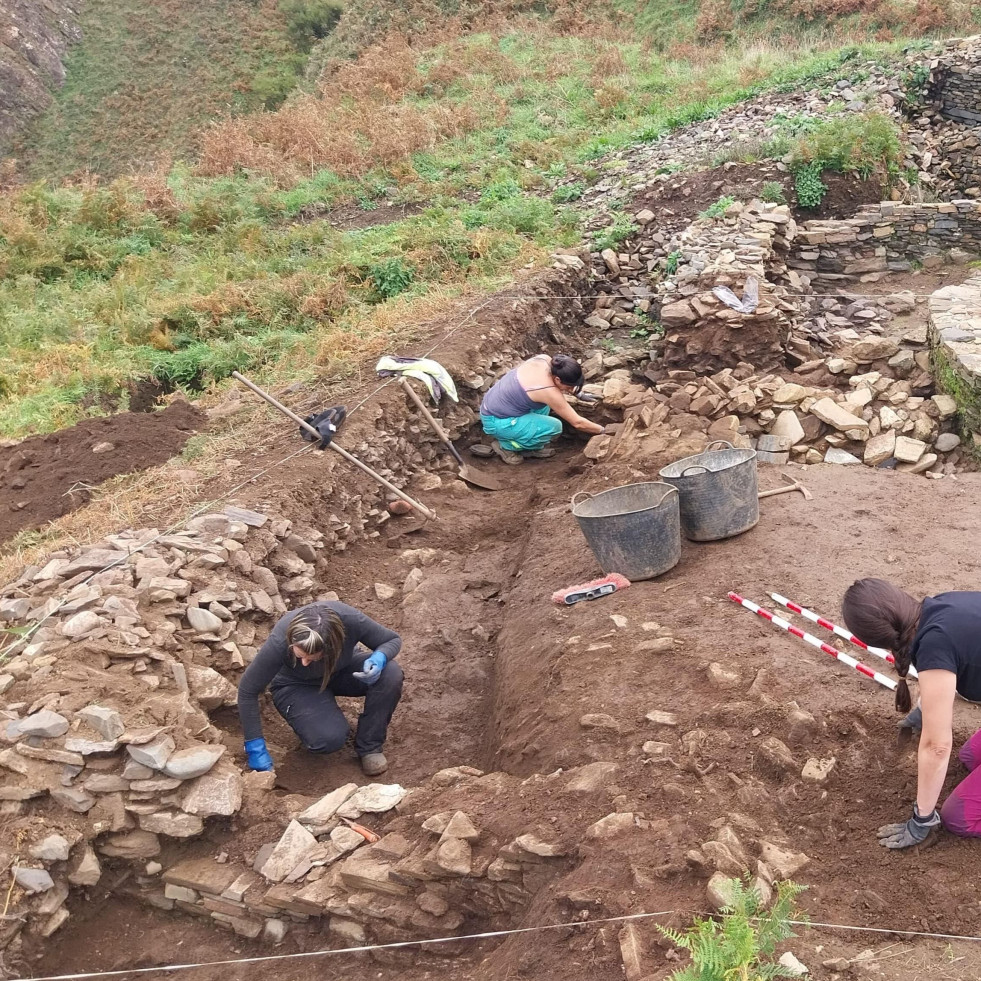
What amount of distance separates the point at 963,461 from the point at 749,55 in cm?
1383

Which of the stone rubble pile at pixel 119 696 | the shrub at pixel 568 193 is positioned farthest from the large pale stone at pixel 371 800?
the shrub at pixel 568 193

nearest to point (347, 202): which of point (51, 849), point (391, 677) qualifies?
point (391, 677)

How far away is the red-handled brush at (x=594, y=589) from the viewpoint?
503 cm

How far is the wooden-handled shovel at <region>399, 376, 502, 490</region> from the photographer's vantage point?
24.6ft

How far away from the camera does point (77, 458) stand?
7.69 meters

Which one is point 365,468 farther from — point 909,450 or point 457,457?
point 909,450

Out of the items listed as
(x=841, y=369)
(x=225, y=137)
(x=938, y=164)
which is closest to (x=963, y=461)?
(x=841, y=369)

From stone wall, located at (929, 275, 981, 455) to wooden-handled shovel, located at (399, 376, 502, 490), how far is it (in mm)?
3902

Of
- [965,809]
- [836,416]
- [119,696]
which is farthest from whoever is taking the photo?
[836,416]

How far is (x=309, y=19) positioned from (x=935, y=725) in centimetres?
3519

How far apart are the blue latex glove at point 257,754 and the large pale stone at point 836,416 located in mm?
5124

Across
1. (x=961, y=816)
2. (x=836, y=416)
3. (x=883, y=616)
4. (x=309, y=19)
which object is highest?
(x=309, y=19)

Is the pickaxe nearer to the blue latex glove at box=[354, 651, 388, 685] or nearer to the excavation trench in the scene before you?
the excavation trench

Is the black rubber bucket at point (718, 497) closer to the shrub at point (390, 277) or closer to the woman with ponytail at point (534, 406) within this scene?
the woman with ponytail at point (534, 406)
